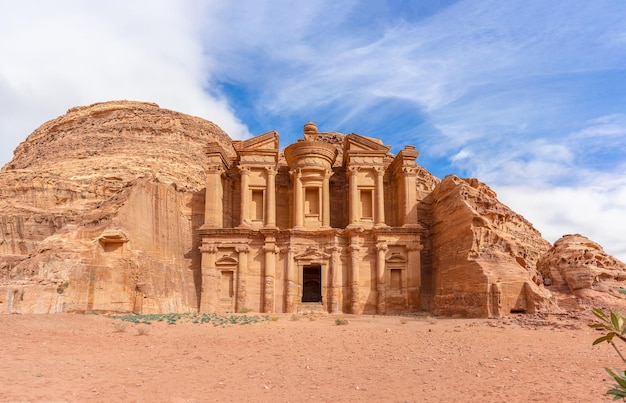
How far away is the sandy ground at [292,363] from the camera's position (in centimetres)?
1012

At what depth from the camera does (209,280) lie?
28656 millimetres

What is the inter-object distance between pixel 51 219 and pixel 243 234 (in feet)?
34.4

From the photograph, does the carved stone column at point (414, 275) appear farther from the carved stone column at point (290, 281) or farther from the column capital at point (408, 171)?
the carved stone column at point (290, 281)

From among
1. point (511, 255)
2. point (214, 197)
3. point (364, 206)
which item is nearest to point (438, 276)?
point (511, 255)

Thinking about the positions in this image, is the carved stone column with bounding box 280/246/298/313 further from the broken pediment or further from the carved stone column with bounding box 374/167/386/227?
the broken pediment

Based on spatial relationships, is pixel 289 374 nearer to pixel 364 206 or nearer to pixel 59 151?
pixel 364 206

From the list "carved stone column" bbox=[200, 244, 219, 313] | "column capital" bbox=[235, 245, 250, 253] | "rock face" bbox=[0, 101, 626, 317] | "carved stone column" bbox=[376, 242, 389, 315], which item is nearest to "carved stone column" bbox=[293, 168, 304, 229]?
"rock face" bbox=[0, 101, 626, 317]

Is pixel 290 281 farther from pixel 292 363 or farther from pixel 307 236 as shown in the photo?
pixel 292 363

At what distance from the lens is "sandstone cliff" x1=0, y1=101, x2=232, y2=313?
19953 millimetres

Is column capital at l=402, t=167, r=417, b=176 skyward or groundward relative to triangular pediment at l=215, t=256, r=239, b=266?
skyward

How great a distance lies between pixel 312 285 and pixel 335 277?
7888mm

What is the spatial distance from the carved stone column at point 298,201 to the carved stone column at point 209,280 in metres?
5.35

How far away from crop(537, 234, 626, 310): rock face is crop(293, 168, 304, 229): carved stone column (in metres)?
14.4

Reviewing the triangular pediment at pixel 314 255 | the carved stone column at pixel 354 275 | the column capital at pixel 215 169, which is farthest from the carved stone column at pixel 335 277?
the column capital at pixel 215 169
